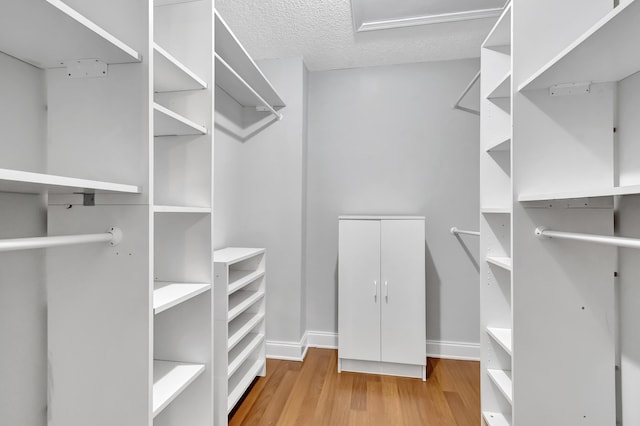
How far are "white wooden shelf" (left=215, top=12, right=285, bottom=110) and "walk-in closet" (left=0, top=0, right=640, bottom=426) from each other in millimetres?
29

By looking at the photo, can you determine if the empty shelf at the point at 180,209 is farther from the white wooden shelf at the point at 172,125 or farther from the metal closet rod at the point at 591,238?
the metal closet rod at the point at 591,238

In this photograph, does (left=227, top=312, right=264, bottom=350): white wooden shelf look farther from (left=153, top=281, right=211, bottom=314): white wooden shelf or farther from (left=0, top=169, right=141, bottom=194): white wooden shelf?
(left=0, top=169, right=141, bottom=194): white wooden shelf

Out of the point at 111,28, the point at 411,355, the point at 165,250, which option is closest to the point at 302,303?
the point at 411,355

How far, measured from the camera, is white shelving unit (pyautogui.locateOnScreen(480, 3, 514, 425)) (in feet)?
5.72

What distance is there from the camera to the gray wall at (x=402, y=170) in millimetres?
2721

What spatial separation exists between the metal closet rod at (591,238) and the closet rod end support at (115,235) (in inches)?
59.2

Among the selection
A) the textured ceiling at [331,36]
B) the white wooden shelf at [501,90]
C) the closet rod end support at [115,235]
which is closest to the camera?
the closet rod end support at [115,235]

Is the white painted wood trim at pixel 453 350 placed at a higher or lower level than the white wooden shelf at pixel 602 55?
lower

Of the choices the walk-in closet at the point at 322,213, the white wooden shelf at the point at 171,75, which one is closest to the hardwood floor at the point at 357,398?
the walk-in closet at the point at 322,213

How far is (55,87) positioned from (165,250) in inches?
30.7

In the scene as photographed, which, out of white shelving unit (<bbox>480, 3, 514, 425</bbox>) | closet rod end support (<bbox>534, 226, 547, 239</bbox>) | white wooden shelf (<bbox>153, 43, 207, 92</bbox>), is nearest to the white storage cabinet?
white shelving unit (<bbox>480, 3, 514, 425</bbox>)

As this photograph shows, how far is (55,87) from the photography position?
3.48ft

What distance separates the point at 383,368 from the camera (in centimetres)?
242

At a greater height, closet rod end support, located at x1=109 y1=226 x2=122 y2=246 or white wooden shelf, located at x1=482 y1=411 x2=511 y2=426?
closet rod end support, located at x1=109 y1=226 x2=122 y2=246
